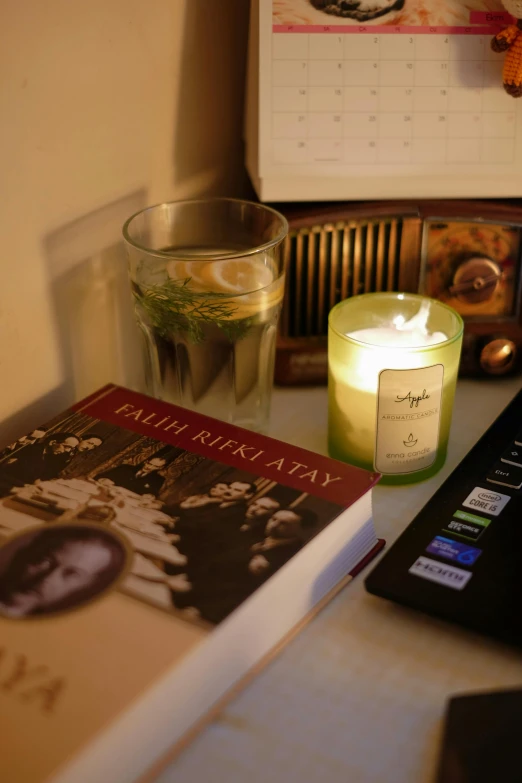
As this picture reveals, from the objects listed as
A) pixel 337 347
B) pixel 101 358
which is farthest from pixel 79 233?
pixel 337 347

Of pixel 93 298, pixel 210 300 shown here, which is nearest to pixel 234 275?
pixel 210 300

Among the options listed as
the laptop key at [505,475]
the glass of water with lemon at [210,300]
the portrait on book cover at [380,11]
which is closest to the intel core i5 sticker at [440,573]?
the laptop key at [505,475]

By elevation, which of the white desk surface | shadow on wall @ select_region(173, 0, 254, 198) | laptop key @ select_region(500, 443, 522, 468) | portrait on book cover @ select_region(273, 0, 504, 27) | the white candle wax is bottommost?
the white desk surface

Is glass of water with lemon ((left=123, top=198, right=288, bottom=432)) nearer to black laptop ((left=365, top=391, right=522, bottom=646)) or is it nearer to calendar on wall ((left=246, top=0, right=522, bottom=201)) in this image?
calendar on wall ((left=246, top=0, right=522, bottom=201))

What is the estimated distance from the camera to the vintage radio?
0.74 metres

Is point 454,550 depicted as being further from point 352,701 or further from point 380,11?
point 380,11

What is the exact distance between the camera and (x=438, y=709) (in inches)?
18.8

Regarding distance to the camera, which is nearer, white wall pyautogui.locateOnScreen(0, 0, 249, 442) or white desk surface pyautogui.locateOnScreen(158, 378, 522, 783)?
white desk surface pyautogui.locateOnScreen(158, 378, 522, 783)

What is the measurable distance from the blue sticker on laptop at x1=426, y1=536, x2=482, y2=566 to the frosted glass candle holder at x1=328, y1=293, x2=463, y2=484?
0.33ft

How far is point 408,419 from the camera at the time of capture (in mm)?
637

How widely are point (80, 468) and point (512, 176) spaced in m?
0.45

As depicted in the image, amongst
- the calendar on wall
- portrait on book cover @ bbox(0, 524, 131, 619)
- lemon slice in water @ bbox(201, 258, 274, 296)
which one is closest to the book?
portrait on book cover @ bbox(0, 524, 131, 619)

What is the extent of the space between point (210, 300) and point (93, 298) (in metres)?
0.12

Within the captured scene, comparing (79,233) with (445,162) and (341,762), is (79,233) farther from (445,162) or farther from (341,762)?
(341,762)
